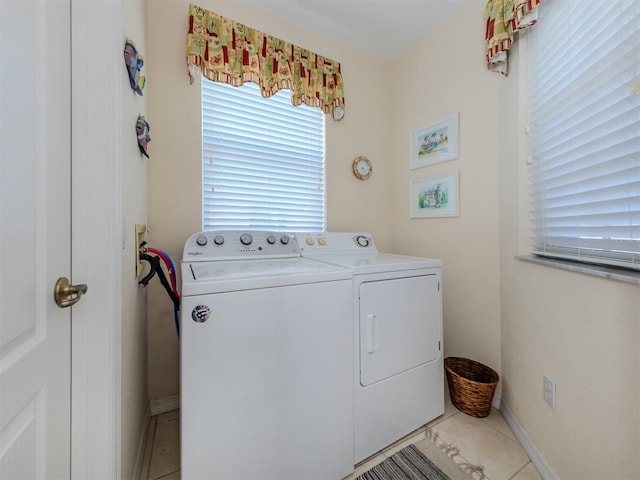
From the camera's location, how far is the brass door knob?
65 centimetres

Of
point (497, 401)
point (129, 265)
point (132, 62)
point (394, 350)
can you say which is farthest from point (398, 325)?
point (132, 62)

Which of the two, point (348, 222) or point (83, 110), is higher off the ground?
point (83, 110)

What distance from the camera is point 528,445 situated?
1.29 metres

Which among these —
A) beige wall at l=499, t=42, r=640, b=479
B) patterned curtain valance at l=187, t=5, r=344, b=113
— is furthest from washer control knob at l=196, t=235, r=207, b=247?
beige wall at l=499, t=42, r=640, b=479

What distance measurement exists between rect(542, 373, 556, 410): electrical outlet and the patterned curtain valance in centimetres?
224

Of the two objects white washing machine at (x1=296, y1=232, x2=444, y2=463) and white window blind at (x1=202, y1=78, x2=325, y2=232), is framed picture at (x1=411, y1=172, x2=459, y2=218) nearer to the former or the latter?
white washing machine at (x1=296, y1=232, x2=444, y2=463)

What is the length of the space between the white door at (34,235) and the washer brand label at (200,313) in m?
0.32

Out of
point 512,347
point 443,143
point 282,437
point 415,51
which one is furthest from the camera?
point 415,51

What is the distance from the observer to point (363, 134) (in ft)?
7.75

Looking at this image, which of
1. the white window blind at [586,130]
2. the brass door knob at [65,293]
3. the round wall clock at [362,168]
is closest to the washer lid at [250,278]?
the brass door knob at [65,293]

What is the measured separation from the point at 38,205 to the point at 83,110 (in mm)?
331

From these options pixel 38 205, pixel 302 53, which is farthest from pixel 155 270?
pixel 302 53

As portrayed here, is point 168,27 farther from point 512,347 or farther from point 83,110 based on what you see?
point 512,347

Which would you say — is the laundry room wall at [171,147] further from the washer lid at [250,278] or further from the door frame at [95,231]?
the door frame at [95,231]
